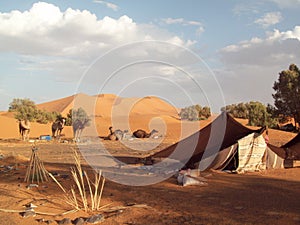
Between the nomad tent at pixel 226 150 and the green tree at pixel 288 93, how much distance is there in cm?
1856

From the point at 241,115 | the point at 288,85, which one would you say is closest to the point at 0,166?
the point at 288,85

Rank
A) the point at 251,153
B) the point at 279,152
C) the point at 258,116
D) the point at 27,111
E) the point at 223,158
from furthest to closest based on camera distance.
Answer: the point at 27,111, the point at 258,116, the point at 279,152, the point at 251,153, the point at 223,158

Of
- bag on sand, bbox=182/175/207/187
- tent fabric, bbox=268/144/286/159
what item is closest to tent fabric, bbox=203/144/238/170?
tent fabric, bbox=268/144/286/159

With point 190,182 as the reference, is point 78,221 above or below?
below

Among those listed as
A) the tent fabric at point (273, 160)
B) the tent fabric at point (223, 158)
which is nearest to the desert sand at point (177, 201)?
the tent fabric at point (223, 158)

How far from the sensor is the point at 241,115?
172 ft

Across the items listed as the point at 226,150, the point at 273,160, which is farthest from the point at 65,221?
the point at 273,160

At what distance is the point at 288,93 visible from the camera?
30.8 metres

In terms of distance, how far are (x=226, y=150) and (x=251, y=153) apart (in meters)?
0.91

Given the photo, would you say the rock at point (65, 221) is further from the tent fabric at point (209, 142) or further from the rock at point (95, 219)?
the tent fabric at point (209, 142)

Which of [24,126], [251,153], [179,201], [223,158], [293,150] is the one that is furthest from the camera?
[24,126]

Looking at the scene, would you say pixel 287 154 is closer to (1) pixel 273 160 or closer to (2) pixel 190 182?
(1) pixel 273 160

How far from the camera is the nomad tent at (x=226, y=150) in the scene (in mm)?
12461

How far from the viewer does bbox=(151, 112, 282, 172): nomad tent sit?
12461mm
